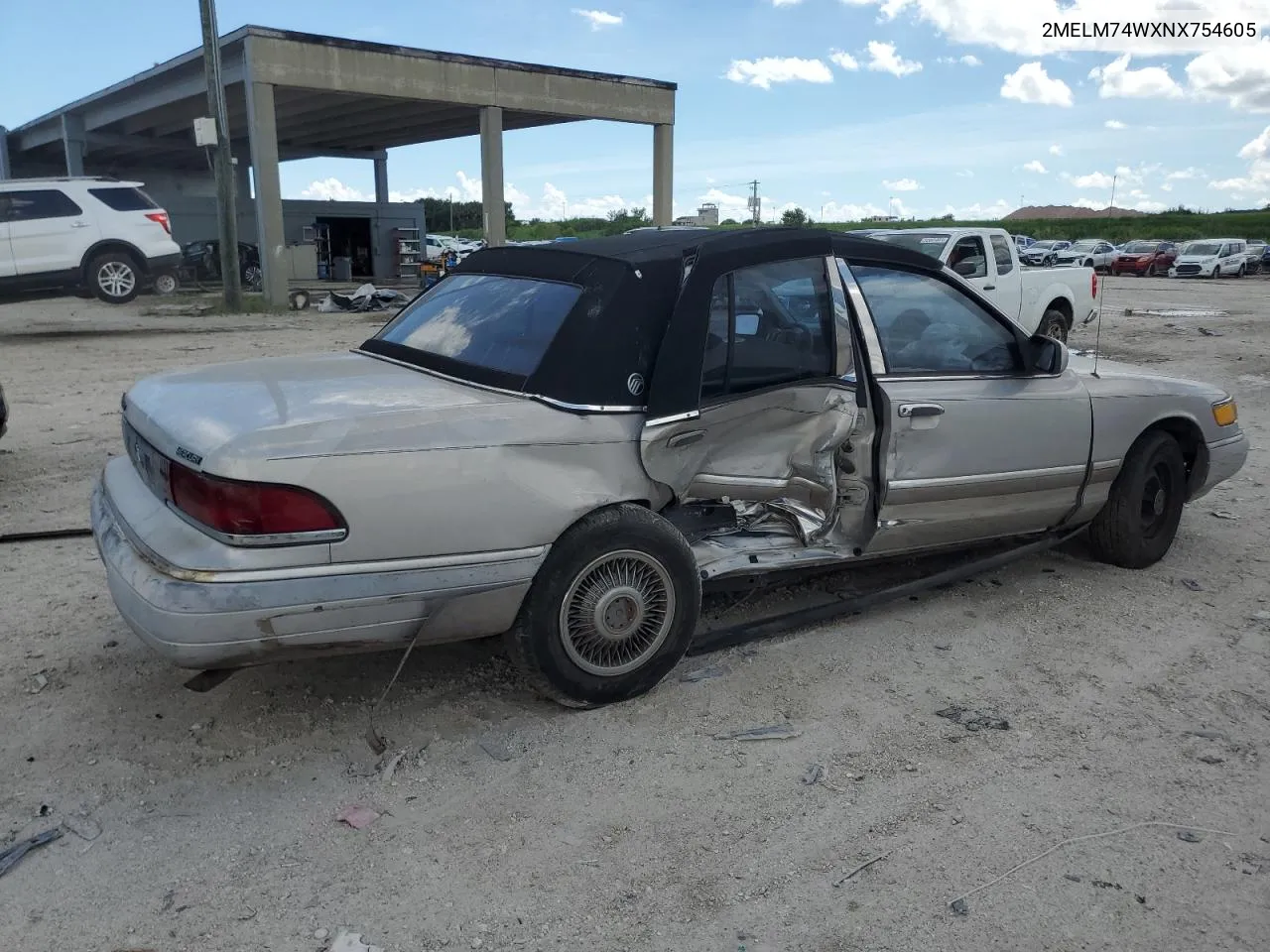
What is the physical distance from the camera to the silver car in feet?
9.80

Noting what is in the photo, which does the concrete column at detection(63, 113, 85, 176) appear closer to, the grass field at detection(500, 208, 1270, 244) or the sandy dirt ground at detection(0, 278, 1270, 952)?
the grass field at detection(500, 208, 1270, 244)

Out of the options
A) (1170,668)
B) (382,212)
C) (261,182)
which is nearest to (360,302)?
(261,182)

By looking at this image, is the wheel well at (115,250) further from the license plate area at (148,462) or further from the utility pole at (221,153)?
the license plate area at (148,462)

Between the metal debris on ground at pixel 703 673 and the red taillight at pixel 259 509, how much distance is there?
1.52m

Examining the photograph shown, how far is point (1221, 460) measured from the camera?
5.25m

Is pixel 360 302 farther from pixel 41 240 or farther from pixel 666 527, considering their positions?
pixel 666 527

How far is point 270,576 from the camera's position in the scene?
293 cm

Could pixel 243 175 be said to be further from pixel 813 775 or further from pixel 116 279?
pixel 813 775

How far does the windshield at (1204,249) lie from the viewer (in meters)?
38.1

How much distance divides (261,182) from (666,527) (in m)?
20.8

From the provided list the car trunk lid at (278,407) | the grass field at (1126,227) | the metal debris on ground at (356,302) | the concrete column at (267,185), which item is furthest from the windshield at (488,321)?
the grass field at (1126,227)

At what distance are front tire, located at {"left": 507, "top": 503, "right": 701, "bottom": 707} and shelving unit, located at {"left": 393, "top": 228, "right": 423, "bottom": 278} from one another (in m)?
31.3

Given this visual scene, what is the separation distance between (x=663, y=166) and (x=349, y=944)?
92.2 ft

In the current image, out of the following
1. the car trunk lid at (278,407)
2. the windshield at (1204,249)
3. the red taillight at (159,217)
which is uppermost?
the red taillight at (159,217)
